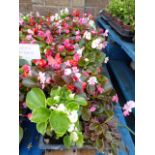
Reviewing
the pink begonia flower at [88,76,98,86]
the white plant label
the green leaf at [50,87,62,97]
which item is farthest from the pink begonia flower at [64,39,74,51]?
the green leaf at [50,87,62,97]

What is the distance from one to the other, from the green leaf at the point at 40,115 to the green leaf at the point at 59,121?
22 millimetres

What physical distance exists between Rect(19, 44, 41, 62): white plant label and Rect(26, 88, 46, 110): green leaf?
0.99 feet

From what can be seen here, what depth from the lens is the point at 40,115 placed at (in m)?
0.70

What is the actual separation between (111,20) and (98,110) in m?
1.02

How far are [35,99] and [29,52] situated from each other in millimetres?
322

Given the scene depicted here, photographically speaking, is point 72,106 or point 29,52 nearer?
point 72,106

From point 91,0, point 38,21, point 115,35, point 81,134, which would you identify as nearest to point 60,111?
point 81,134

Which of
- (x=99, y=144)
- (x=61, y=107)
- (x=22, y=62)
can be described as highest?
(x=22, y=62)

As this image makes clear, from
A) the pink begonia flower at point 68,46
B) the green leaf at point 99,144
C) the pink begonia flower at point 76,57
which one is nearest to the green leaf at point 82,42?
the pink begonia flower at point 68,46

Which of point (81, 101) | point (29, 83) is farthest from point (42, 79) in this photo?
point (81, 101)

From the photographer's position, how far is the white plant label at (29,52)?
101cm

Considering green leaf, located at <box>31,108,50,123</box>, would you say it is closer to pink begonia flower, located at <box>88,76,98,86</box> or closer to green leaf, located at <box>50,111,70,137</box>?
green leaf, located at <box>50,111,70,137</box>

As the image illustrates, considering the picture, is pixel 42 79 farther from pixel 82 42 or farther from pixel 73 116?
pixel 82 42
